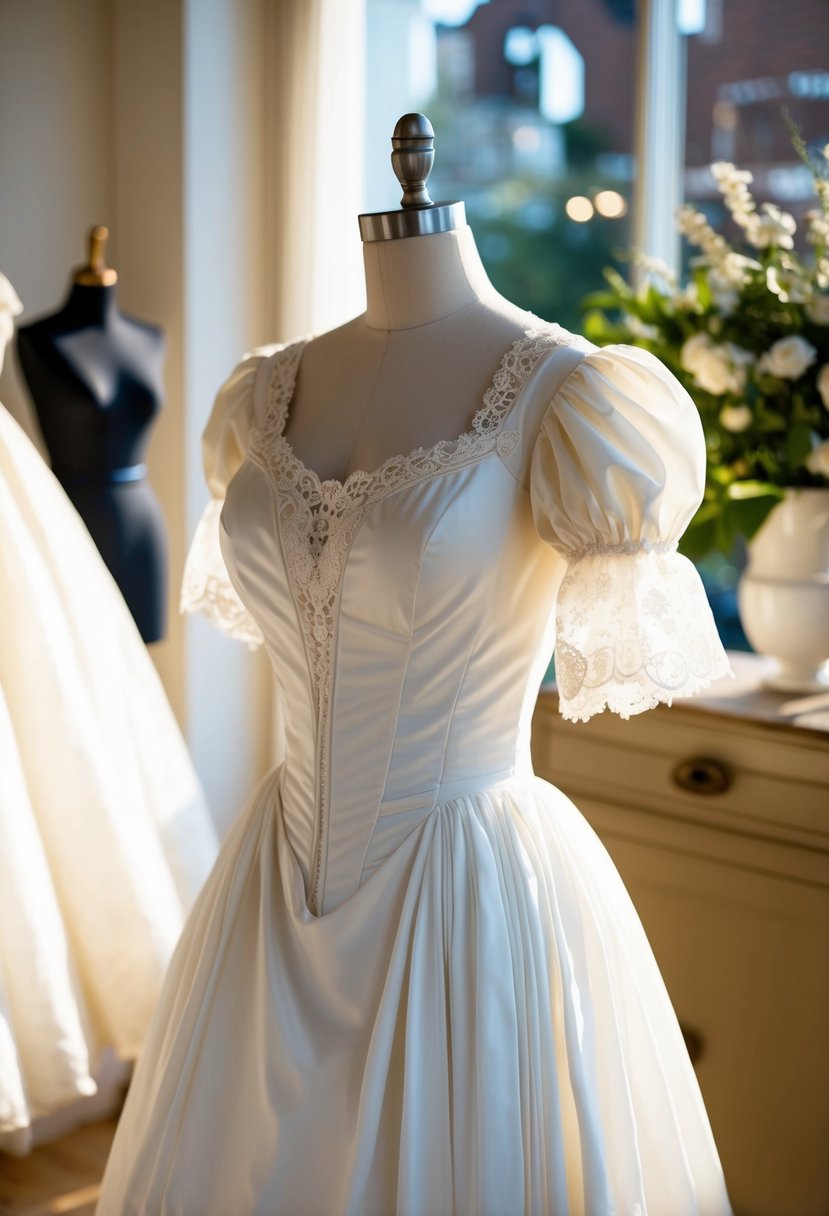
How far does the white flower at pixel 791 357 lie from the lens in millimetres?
1732

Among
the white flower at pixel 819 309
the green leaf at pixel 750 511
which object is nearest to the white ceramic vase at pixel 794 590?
the green leaf at pixel 750 511

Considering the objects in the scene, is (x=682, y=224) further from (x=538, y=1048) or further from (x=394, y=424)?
(x=538, y=1048)

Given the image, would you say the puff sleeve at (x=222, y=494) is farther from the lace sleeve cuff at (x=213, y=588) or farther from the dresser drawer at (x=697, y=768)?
the dresser drawer at (x=697, y=768)

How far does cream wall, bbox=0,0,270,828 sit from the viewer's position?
237 cm

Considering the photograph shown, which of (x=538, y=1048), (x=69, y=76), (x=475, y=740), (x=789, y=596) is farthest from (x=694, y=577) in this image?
(x=69, y=76)

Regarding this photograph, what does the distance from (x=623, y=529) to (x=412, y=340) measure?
32cm

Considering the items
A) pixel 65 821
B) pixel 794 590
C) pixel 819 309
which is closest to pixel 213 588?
pixel 65 821

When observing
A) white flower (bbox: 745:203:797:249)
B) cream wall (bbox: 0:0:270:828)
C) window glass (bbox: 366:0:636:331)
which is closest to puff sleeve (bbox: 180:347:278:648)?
white flower (bbox: 745:203:797:249)

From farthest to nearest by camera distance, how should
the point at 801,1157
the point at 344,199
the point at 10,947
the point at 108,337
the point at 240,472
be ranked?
the point at 344,199, the point at 108,337, the point at 10,947, the point at 801,1157, the point at 240,472

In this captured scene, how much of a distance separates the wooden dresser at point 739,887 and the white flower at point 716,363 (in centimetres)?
45

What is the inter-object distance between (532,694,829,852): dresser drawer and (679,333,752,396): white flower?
48 centimetres

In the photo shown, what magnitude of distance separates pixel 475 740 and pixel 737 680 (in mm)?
781

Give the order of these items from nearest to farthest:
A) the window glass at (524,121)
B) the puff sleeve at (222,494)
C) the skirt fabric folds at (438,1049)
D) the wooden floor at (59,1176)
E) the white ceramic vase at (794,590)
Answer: the skirt fabric folds at (438,1049)
the puff sleeve at (222,494)
the white ceramic vase at (794,590)
the wooden floor at (59,1176)
the window glass at (524,121)

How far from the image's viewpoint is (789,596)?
70.2 inches
